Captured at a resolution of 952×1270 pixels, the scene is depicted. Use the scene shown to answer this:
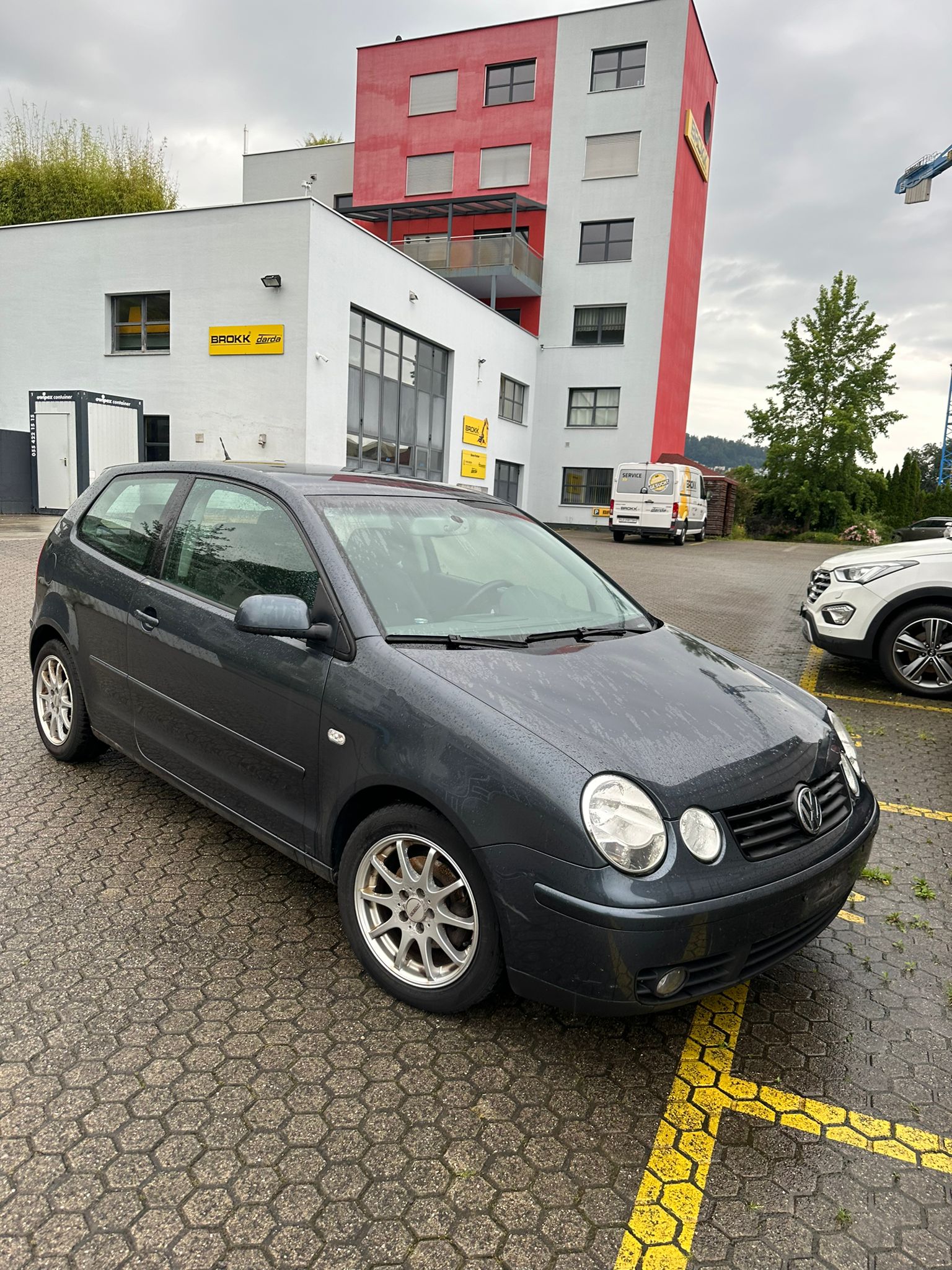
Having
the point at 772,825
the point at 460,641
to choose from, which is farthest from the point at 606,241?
the point at 772,825

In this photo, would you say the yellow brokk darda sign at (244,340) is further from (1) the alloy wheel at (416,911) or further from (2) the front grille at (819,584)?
(1) the alloy wheel at (416,911)

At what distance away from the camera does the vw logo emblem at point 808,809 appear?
254cm

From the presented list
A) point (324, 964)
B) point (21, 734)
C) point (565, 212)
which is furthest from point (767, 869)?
point (565, 212)

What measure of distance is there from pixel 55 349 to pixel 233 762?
22421mm

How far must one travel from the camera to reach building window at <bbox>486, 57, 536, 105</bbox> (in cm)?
3269

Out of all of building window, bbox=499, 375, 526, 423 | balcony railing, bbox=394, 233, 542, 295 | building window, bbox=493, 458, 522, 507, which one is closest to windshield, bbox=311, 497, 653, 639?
building window, bbox=493, 458, 522, 507

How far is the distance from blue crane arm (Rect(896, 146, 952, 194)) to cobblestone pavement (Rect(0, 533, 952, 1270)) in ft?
166

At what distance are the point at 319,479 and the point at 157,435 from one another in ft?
62.5

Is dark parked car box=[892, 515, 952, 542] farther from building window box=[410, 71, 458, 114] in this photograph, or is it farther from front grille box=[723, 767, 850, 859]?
front grille box=[723, 767, 850, 859]

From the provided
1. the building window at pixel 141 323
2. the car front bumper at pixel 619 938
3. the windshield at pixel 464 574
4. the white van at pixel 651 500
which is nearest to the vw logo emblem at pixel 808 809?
the car front bumper at pixel 619 938

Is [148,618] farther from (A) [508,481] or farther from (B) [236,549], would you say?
(A) [508,481]

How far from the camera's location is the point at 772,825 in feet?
8.09

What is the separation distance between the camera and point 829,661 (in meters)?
8.78

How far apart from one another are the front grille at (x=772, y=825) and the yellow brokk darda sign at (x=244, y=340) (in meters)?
18.4
